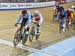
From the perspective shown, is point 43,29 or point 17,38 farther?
point 43,29

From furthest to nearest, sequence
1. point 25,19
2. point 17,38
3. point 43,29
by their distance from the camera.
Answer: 1. point 43,29
2. point 17,38
3. point 25,19

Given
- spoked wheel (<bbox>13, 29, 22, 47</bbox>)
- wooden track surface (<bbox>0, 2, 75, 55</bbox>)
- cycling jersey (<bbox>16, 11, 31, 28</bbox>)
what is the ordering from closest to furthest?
cycling jersey (<bbox>16, 11, 31, 28</bbox>) < spoked wheel (<bbox>13, 29, 22, 47</bbox>) < wooden track surface (<bbox>0, 2, 75, 55</bbox>)

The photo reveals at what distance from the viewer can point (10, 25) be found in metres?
4.74

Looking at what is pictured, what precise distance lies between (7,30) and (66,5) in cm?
106

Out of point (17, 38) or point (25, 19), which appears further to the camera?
point (17, 38)

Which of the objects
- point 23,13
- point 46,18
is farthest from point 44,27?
point 23,13

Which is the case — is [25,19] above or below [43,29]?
above

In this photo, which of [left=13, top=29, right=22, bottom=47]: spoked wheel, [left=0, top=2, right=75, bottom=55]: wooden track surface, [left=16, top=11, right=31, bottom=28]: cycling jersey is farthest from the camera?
[left=0, top=2, right=75, bottom=55]: wooden track surface

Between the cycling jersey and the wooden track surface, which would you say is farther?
the wooden track surface

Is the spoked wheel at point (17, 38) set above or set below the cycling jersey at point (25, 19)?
below

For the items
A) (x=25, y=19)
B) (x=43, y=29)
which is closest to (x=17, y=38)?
(x=25, y=19)

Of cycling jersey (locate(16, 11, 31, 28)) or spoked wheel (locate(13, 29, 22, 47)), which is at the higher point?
cycling jersey (locate(16, 11, 31, 28))

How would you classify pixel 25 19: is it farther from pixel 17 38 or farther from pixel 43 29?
pixel 43 29

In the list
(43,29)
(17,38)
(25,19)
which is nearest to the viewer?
(25,19)
